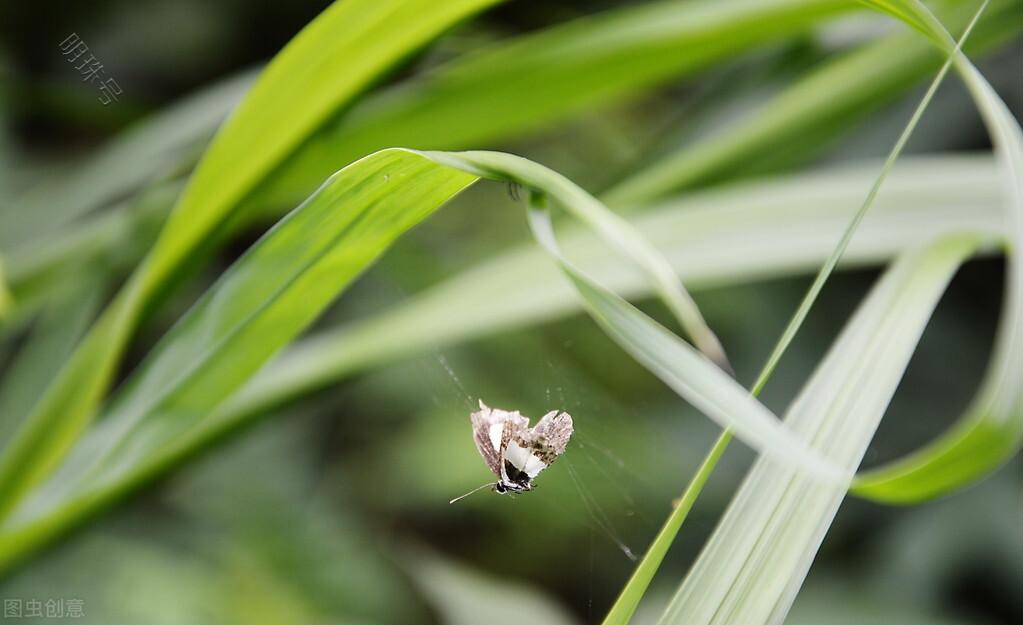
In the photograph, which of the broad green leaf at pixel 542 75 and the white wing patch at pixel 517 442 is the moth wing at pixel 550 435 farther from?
the broad green leaf at pixel 542 75

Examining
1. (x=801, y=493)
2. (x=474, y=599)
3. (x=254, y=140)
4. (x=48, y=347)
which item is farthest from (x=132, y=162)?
(x=801, y=493)

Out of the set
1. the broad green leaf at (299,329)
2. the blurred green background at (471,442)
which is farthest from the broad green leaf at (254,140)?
the blurred green background at (471,442)

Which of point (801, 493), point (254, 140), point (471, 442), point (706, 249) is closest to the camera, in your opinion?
point (801, 493)

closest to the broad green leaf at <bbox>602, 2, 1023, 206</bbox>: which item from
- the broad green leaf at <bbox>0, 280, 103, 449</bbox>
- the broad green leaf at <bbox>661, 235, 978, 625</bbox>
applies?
the broad green leaf at <bbox>661, 235, 978, 625</bbox>

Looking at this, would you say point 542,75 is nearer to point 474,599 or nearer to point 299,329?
point 299,329

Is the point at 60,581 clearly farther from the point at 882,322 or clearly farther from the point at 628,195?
the point at 882,322
